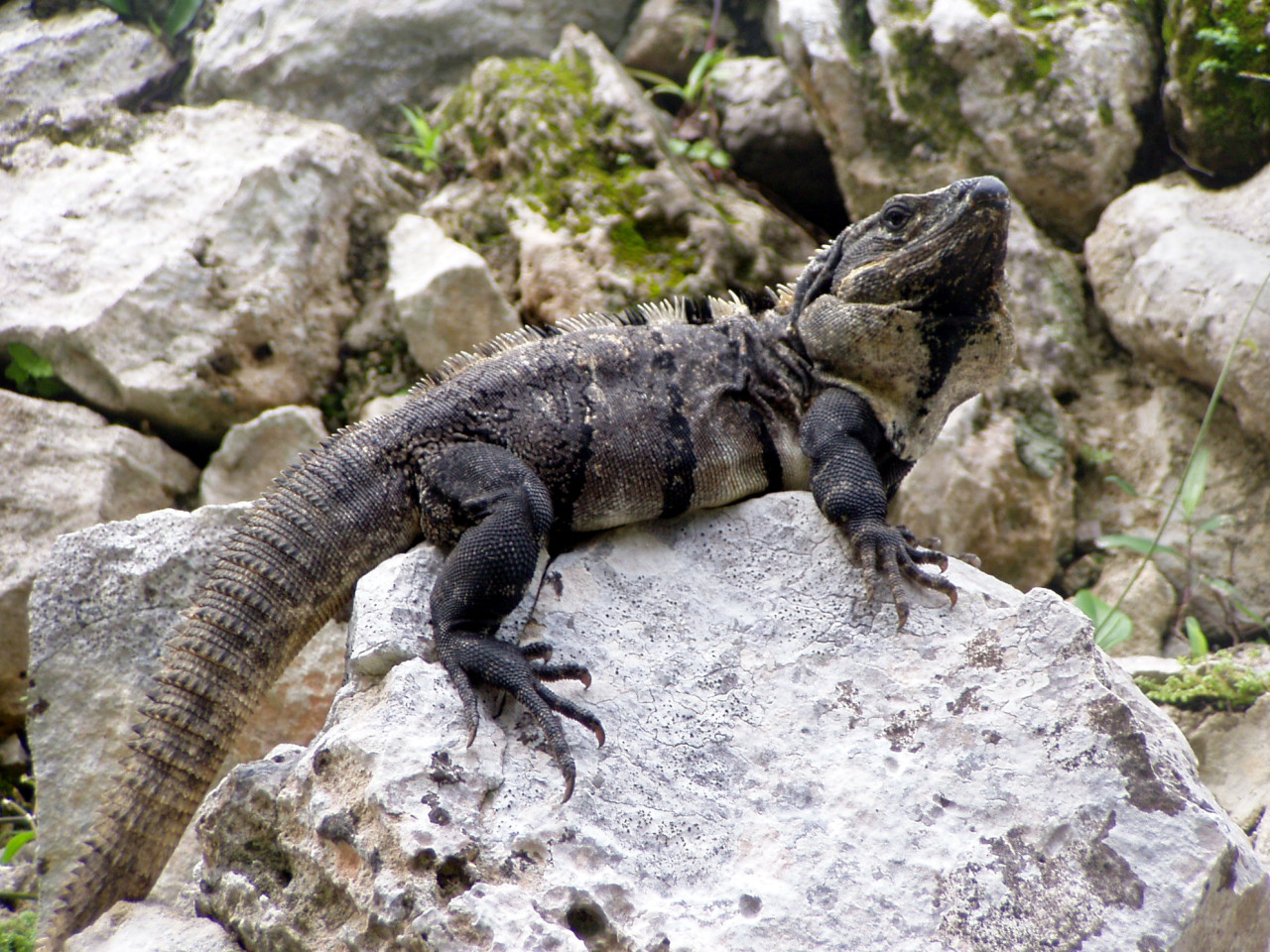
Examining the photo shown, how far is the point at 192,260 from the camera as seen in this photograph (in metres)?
5.34

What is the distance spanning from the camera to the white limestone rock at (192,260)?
16.6 ft

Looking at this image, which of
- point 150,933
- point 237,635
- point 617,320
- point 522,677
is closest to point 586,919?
point 522,677

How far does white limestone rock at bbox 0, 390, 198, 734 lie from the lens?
4512mm

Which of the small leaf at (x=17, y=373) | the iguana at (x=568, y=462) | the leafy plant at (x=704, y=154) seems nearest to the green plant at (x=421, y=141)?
the leafy plant at (x=704, y=154)

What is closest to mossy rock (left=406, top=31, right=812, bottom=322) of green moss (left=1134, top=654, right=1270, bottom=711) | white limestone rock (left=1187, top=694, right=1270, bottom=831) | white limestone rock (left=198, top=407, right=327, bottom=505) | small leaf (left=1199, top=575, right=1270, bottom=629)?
white limestone rock (left=198, top=407, right=327, bottom=505)

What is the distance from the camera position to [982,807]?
252 centimetres

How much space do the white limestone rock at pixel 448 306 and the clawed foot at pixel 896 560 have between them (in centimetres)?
291

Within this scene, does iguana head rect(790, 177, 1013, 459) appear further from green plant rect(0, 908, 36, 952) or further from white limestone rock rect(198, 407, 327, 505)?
green plant rect(0, 908, 36, 952)

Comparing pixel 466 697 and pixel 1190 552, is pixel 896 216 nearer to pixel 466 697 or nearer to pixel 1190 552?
pixel 466 697

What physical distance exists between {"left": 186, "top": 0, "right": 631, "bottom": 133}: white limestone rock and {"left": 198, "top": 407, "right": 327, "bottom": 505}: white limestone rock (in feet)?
9.42

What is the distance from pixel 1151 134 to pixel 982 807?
16.1ft

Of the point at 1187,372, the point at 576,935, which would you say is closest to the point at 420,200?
the point at 1187,372

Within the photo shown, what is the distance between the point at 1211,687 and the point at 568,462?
10.3ft

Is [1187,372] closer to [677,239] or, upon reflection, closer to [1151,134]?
[1151,134]
